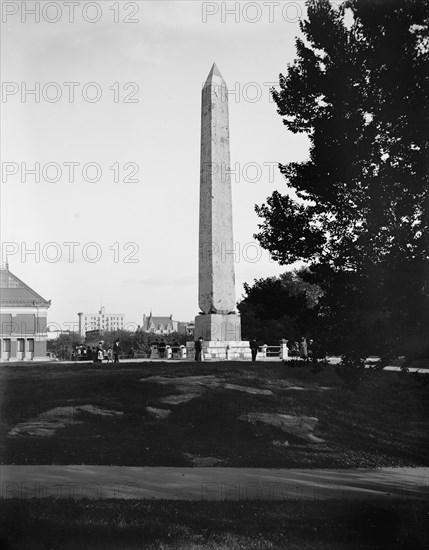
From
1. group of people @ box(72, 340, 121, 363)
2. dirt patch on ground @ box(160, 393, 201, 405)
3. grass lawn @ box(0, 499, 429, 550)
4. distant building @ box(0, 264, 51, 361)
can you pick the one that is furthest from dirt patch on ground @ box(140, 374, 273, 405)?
distant building @ box(0, 264, 51, 361)

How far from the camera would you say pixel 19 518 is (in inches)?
329

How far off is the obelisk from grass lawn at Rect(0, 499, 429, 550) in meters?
14.8

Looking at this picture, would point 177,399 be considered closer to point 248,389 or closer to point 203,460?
point 248,389

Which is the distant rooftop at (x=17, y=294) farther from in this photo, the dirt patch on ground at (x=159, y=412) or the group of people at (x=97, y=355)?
the dirt patch on ground at (x=159, y=412)

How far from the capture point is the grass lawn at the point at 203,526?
26.0 feet

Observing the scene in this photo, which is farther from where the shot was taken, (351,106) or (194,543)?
(351,106)

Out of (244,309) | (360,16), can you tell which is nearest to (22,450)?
(360,16)

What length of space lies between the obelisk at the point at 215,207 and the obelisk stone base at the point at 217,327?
0.11m

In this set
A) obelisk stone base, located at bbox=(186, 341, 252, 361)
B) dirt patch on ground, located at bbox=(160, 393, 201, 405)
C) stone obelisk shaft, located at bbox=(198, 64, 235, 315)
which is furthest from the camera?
obelisk stone base, located at bbox=(186, 341, 252, 361)

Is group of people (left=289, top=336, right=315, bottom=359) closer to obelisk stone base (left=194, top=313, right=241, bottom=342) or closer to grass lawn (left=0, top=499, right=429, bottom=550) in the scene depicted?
grass lawn (left=0, top=499, right=429, bottom=550)

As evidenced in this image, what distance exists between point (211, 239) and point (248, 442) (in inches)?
358

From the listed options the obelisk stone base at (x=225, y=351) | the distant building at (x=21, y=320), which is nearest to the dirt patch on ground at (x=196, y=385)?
the obelisk stone base at (x=225, y=351)

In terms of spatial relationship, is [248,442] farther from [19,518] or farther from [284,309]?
[19,518]

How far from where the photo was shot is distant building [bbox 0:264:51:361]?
44.9m
